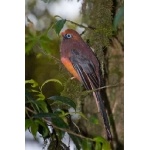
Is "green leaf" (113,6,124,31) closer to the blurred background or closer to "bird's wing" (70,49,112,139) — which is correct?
the blurred background

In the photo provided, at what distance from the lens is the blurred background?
6.60 ft

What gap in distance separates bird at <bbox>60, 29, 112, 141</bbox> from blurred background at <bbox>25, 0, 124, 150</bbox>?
0.07 ft

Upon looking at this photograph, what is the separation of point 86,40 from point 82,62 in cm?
10

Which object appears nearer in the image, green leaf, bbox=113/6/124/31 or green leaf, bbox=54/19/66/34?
green leaf, bbox=113/6/124/31

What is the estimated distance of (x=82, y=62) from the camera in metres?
2.04

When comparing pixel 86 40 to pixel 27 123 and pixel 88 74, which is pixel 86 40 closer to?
pixel 88 74

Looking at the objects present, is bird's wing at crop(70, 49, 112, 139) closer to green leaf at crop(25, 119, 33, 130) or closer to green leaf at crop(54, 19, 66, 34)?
green leaf at crop(54, 19, 66, 34)

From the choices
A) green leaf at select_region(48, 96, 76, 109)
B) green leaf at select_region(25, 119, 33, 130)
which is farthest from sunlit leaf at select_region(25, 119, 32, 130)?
green leaf at select_region(48, 96, 76, 109)

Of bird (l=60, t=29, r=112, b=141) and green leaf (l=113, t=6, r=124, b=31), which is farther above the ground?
green leaf (l=113, t=6, r=124, b=31)

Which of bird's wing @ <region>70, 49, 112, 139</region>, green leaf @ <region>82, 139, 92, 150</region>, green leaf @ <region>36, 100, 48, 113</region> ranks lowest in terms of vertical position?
green leaf @ <region>82, 139, 92, 150</region>
